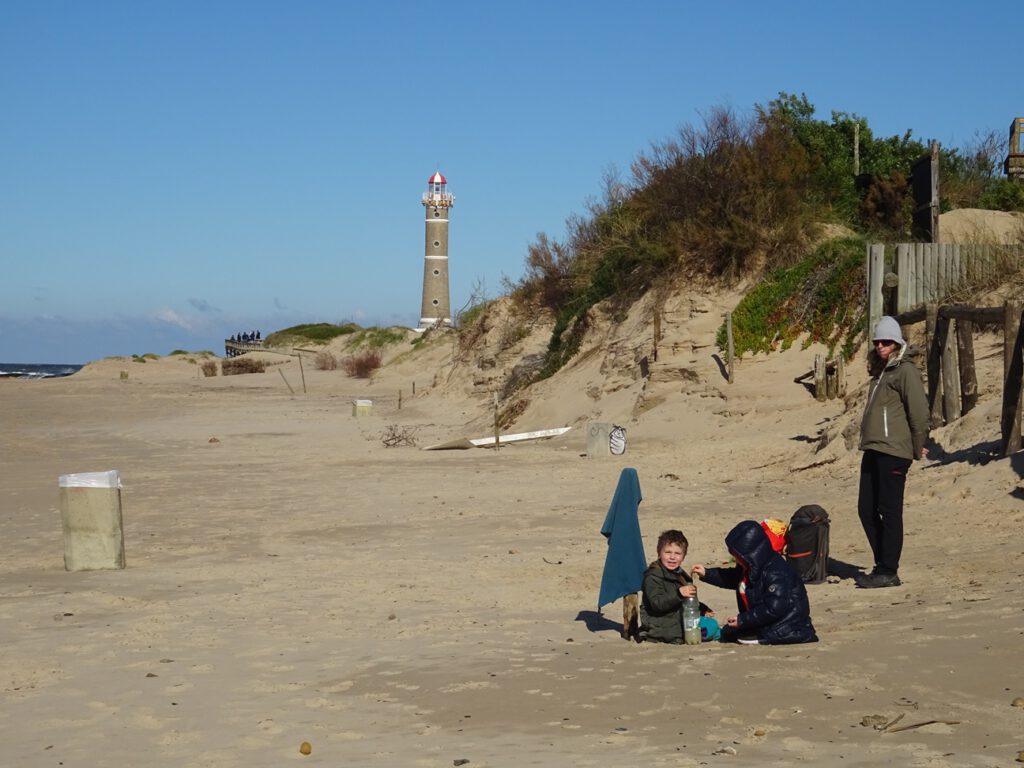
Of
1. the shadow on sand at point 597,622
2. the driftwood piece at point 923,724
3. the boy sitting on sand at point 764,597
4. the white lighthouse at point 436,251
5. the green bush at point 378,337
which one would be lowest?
the shadow on sand at point 597,622

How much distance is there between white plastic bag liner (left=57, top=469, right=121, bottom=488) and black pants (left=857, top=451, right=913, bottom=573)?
6.06 metres

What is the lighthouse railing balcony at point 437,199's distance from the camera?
89625mm

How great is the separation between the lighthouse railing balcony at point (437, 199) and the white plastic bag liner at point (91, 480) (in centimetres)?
8024

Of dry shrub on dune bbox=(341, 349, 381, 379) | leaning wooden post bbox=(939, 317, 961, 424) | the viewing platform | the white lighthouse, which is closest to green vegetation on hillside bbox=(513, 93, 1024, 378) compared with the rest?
leaning wooden post bbox=(939, 317, 961, 424)

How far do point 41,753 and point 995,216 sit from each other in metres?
20.8

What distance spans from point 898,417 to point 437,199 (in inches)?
3250

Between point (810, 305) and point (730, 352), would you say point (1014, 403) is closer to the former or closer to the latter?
point (730, 352)

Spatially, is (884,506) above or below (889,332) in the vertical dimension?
below

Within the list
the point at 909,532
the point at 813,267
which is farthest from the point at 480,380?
the point at 909,532

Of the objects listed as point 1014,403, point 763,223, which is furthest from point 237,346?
point 1014,403

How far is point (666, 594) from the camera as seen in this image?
23.7 ft

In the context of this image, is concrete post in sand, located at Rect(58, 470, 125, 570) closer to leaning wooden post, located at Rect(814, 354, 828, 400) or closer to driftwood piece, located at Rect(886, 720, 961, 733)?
driftwood piece, located at Rect(886, 720, 961, 733)

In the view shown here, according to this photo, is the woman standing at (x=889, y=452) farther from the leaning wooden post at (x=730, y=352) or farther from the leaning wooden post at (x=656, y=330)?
the leaning wooden post at (x=656, y=330)

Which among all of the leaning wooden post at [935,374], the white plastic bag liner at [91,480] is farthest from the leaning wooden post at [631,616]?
the leaning wooden post at [935,374]
